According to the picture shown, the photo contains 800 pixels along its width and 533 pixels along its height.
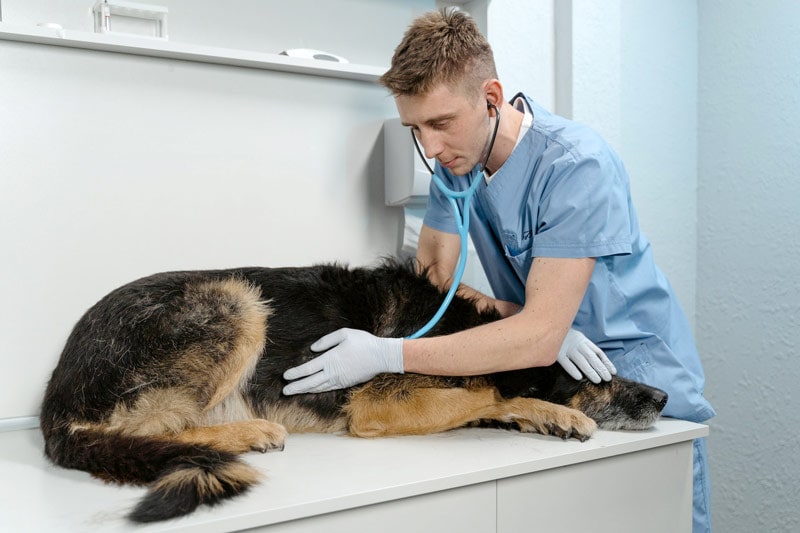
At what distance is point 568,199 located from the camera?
141 cm

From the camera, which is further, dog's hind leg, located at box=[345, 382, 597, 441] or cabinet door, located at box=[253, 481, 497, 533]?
dog's hind leg, located at box=[345, 382, 597, 441]

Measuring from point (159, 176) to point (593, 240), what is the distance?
42.1 inches

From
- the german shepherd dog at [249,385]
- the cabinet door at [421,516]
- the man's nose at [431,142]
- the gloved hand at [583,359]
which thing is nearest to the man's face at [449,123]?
the man's nose at [431,142]

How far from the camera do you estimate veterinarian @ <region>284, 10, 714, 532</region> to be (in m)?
1.35

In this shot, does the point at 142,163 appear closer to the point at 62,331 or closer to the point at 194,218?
the point at 194,218

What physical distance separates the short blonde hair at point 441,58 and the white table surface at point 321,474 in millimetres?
681

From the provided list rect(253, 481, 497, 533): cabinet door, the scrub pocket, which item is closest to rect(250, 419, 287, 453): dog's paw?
rect(253, 481, 497, 533): cabinet door

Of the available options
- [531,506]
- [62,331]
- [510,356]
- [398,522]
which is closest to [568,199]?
[510,356]

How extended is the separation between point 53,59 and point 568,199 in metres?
1.21

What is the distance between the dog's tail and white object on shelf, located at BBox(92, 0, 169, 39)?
3.07 feet

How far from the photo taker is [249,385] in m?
1.37

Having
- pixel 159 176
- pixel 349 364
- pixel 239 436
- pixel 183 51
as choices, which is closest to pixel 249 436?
pixel 239 436

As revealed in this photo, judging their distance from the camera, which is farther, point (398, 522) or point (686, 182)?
point (686, 182)

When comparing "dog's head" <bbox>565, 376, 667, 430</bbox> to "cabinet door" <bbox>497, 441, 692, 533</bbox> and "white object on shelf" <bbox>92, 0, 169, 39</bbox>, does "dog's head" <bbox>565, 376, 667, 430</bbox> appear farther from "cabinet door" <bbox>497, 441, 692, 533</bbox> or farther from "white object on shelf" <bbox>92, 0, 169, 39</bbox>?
"white object on shelf" <bbox>92, 0, 169, 39</bbox>
